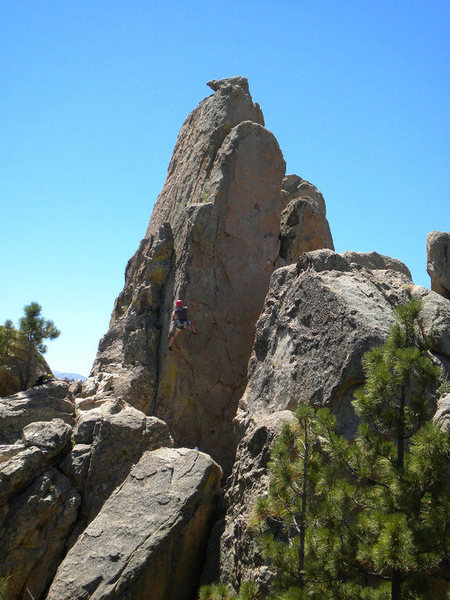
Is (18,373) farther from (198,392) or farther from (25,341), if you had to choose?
(198,392)

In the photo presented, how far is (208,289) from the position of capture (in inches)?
795

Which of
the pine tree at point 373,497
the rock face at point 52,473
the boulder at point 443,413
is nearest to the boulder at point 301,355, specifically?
the pine tree at point 373,497

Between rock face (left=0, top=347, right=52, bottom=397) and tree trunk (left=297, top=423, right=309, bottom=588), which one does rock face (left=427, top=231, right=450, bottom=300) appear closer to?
rock face (left=0, top=347, right=52, bottom=397)

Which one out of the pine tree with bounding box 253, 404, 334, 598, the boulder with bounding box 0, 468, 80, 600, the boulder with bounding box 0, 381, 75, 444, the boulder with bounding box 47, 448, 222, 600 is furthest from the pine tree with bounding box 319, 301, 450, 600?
the boulder with bounding box 0, 381, 75, 444

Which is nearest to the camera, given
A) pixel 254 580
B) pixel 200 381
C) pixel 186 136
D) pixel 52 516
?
pixel 254 580

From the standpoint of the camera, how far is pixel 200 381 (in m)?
19.5

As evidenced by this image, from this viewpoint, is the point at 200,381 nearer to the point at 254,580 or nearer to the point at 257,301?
the point at 257,301

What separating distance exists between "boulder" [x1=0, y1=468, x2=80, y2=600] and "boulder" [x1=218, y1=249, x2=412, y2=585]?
354 cm

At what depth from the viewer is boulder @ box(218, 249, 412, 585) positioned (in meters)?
12.5

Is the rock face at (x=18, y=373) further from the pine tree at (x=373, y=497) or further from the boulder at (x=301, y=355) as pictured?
the pine tree at (x=373, y=497)

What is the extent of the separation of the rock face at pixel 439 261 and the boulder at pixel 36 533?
1404 centimetres

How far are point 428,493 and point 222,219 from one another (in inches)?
540

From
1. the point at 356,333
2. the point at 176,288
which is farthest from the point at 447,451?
the point at 176,288

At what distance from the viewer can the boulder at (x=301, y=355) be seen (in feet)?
41.1
